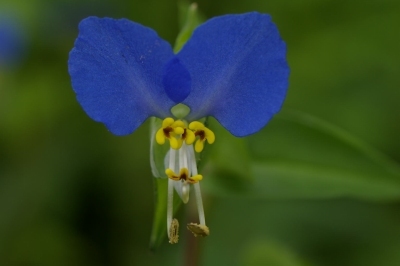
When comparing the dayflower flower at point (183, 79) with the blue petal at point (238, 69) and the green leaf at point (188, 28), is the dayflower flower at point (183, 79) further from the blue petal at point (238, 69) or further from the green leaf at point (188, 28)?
the green leaf at point (188, 28)

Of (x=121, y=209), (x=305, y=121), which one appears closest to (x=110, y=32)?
(x=305, y=121)

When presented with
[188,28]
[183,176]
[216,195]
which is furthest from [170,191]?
[216,195]

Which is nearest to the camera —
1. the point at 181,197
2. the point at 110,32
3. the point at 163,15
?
the point at 110,32

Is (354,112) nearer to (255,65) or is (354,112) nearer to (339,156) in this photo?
(339,156)

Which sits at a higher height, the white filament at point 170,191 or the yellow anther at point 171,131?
the yellow anther at point 171,131

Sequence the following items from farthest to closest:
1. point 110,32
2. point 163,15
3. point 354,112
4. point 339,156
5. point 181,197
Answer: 1. point 163,15
2. point 354,112
3. point 339,156
4. point 181,197
5. point 110,32

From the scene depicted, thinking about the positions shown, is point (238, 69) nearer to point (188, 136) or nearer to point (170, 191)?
point (188, 136)

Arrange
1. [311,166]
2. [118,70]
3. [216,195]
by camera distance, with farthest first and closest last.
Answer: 1. [216,195]
2. [311,166]
3. [118,70]

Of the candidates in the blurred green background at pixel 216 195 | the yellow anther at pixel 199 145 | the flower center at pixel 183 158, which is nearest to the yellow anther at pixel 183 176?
the flower center at pixel 183 158
